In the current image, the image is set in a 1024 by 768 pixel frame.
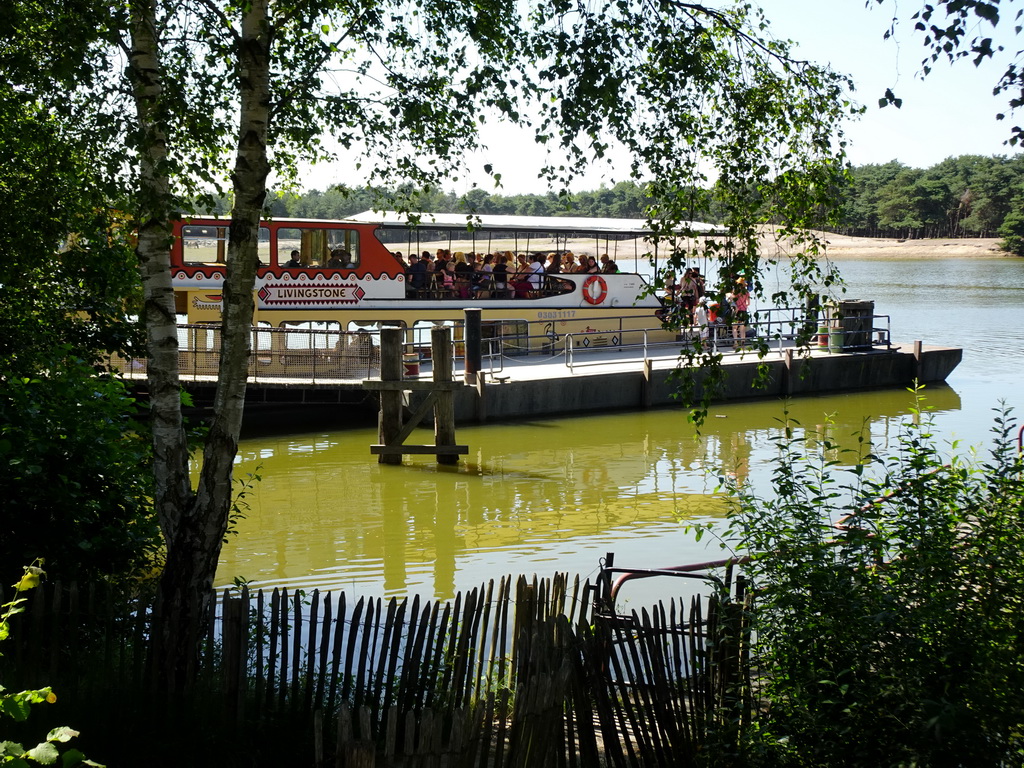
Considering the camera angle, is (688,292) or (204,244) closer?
(688,292)

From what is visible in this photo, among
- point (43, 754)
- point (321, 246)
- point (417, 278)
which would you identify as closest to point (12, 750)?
point (43, 754)

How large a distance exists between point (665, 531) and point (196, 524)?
9.86 meters

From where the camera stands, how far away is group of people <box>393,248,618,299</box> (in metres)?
25.3

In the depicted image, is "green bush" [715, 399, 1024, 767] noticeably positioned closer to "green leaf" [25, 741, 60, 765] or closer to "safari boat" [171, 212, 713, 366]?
"green leaf" [25, 741, 60, 765]

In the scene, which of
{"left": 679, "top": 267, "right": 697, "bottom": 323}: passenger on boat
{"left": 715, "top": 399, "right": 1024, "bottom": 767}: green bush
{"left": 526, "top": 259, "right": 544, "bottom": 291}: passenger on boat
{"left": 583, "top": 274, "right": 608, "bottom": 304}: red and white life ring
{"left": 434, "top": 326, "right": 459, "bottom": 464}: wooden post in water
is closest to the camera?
{"left": 715, "top": 399, "right": 1024, "bottom": 767}: green bush

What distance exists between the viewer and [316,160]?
8.91 m

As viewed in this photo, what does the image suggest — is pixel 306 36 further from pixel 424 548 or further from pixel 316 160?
pixel 424 548

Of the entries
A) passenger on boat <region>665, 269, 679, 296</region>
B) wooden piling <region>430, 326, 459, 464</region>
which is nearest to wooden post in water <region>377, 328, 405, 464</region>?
wooden piling <region>430, 326, 459, 464</region>

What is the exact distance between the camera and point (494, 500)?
56.2ft

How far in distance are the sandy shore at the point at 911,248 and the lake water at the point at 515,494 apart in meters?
85.1

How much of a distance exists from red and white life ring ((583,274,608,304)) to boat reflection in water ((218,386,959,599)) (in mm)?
4388

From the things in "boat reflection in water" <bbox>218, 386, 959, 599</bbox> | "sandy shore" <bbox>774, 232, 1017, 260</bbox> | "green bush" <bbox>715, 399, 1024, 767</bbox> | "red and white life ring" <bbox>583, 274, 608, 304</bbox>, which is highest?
"sandy shore" <bbox>774, 232, 1017, 260</bbox>

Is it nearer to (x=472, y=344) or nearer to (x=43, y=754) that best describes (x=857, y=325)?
(x=472, y=344)

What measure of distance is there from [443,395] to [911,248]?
103168mm
